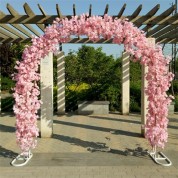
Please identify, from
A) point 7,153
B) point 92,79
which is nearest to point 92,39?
point 7,153

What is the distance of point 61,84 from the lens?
14.3m

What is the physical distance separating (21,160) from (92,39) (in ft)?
9.75

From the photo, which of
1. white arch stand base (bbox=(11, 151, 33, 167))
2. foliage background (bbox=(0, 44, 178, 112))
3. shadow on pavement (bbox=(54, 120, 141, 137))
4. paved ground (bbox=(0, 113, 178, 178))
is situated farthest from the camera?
foliage background (bbox=(0, 44, 178, 112))

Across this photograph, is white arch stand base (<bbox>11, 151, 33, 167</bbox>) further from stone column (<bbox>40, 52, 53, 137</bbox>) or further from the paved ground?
stone column (<bbox>40, 52, 53, 137</bbox>)

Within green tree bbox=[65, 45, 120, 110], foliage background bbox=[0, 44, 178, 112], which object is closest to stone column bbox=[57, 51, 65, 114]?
foliage background bbox=[0, 44, 178, 112]

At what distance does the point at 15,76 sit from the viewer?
7.09 m

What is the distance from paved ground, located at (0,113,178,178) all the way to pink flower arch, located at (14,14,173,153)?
25.5 inches

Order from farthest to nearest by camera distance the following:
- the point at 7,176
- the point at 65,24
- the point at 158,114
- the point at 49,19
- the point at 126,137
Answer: the point at 126,137
the point at 49,19
the point at 158,114
the point at 65,24
the point at 7,176

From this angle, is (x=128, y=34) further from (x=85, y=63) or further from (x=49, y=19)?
(x=85, y=63)

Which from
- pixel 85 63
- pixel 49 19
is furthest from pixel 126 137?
pixel 85 63

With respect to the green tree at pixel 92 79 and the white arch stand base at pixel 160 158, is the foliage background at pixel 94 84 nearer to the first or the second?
the green tree at pixel 92 79

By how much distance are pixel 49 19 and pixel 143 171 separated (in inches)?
183

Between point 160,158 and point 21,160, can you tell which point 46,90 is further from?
point 160,158

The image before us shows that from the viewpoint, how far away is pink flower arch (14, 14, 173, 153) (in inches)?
275
